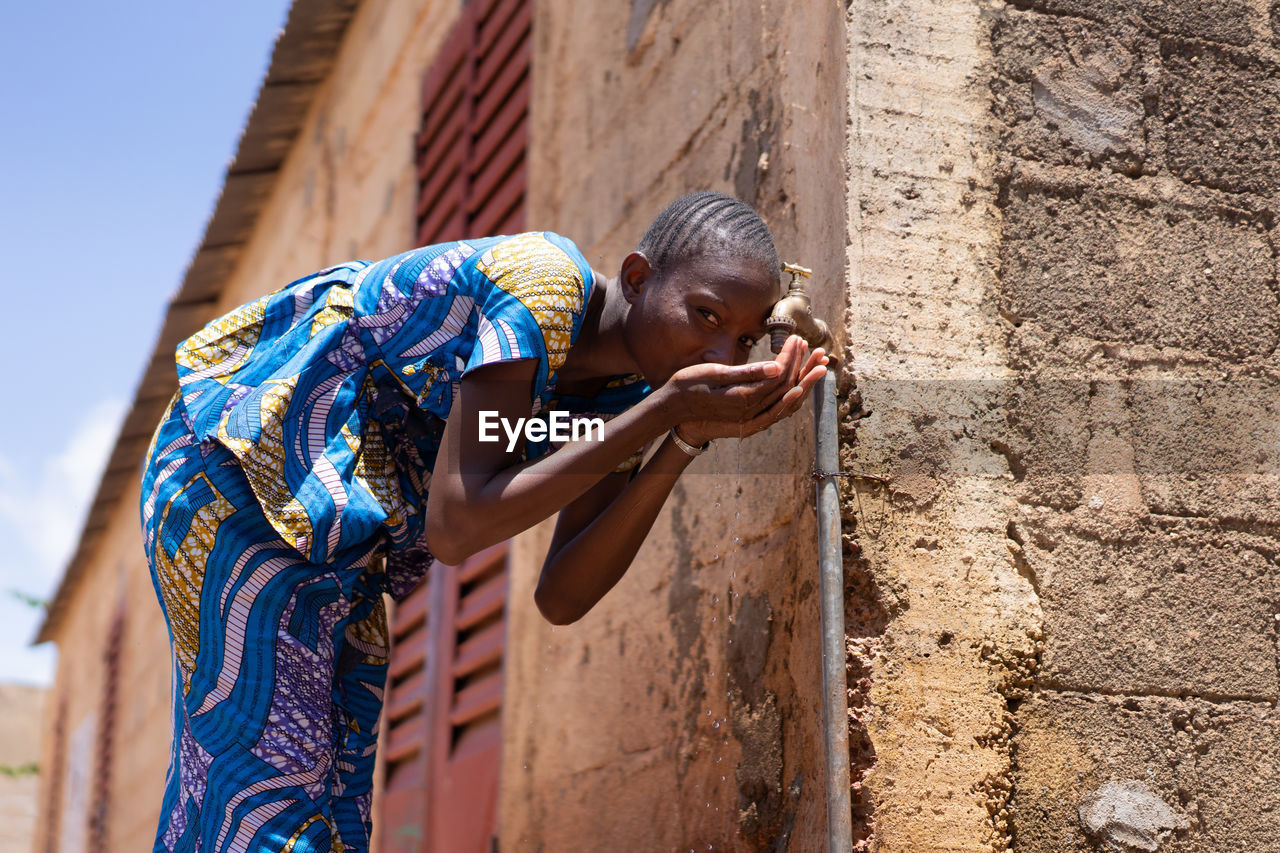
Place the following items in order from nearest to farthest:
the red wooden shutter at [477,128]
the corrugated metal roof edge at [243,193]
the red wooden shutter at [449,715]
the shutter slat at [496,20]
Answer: the red wooden shutter at [449,715], the red wooden shutter at [477,128], the shutter slat at [496,20], the corrugated metal roof edge at [243,193]

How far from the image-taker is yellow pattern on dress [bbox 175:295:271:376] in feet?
7.86

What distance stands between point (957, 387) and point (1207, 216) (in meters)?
0.69

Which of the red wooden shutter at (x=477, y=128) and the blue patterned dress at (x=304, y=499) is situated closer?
the blue patterned dress at (x=304, y=499)

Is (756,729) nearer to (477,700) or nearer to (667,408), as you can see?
(667,408)

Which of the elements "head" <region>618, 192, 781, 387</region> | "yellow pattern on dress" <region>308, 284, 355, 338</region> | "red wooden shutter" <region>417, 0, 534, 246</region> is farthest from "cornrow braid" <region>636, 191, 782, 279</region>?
"red wooden shutter" <region>417, 0, 534, 246</region>

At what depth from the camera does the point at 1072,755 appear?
2.36 m

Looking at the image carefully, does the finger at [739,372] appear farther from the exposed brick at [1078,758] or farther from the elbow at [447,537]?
the exposed brick at [1078,758]

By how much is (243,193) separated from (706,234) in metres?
7.01

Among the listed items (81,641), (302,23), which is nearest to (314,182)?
(302,23)

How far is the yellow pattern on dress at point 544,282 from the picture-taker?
2.09m

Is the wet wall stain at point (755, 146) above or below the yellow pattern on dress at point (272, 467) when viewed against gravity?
above

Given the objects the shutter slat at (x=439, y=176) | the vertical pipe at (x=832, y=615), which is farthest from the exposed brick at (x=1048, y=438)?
the shutter slat at (x=439, y=176)

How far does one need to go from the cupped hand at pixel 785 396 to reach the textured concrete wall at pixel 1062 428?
38cm

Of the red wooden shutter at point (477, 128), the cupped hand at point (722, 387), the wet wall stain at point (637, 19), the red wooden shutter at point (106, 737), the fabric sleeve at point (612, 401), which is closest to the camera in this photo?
the cupped hand at point (722, 387)
